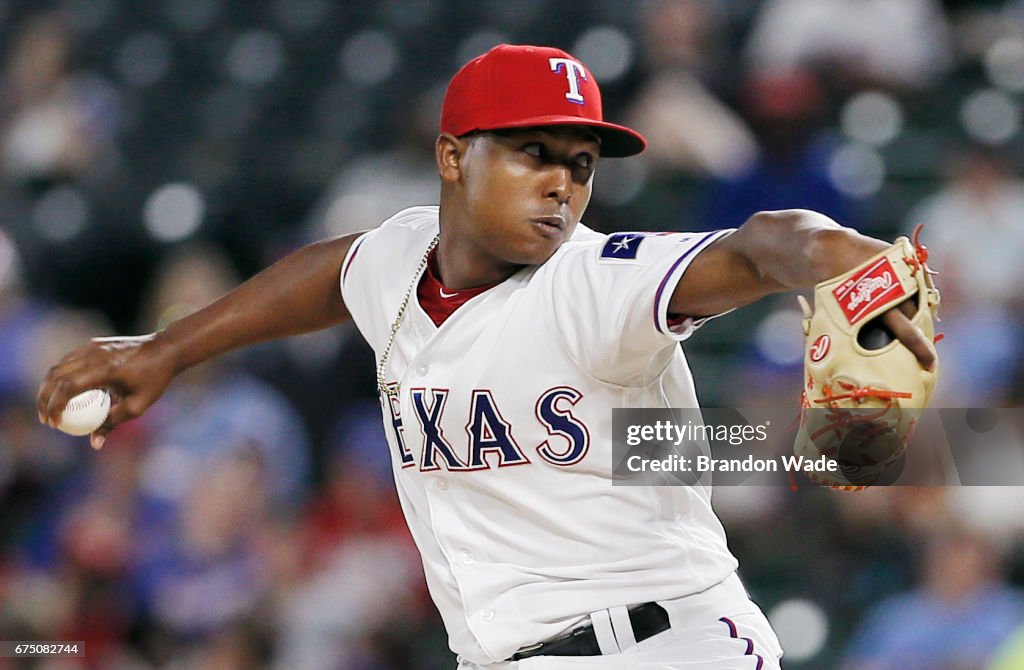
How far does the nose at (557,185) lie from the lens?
215 centimetres

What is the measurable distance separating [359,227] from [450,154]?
2803 millimetres

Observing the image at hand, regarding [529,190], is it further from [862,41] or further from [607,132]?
[862,41]

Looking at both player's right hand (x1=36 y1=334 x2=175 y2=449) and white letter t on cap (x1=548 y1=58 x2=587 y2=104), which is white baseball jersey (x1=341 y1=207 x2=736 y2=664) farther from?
player's right hand (x1=36 y1=334 x2=175 y2=449)

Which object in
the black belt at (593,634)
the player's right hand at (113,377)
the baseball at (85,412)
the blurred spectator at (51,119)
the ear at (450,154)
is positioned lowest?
the black belt at (593,634)

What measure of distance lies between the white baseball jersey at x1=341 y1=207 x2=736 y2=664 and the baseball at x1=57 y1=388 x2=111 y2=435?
1.88ft

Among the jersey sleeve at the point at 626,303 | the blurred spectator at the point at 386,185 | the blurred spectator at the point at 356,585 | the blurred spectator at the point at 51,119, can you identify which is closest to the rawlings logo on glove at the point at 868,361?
the jersey sleeve at the point at 626,303

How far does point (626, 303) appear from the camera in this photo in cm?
193

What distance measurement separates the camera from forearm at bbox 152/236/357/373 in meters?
2.57

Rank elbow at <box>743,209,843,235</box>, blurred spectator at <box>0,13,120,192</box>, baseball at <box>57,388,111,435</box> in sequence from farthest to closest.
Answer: blurred spectator at <box>0,13,120,192</box> → baseball at <box>57,388,111,435</box> → elbow at <box>743,209,843,235</box>

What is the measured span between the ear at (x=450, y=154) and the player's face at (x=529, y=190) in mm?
73

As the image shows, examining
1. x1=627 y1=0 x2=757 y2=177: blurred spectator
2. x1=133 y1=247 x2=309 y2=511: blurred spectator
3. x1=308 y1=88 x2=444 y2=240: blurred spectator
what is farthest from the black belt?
x1=308 y1=88 x2=444 y2=240: blurred spectator

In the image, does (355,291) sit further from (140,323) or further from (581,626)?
(140,323)

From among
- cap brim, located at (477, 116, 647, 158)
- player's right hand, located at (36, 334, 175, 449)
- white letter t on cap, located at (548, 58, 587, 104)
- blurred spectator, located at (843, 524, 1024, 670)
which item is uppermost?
white letter t on cap, located at (548, 58, 587, 104)

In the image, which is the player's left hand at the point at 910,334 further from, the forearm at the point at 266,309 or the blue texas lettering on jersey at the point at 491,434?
the forearm at the point at 266,309
